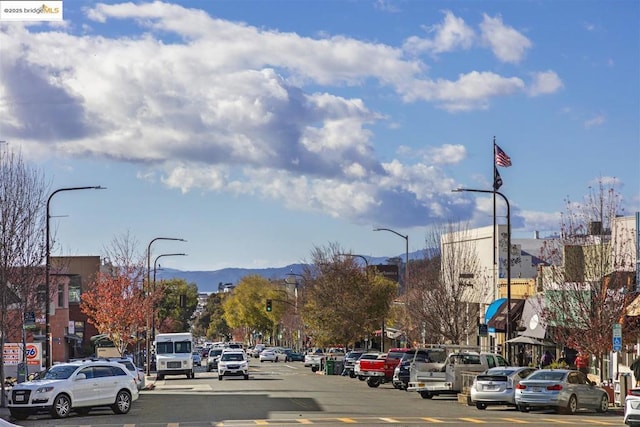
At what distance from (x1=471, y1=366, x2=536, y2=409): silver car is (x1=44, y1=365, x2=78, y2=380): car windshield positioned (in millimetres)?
12869

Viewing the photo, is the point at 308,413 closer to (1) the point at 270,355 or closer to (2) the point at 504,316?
(2) the point at 504,316

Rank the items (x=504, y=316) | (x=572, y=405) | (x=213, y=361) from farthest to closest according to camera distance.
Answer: (x=213, y=361), (x=504, y=316), (x=572, y=405)

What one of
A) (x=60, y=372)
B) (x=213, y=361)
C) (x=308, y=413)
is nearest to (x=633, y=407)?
(x=308, y=413)

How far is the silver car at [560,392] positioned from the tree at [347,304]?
46248 millimetres

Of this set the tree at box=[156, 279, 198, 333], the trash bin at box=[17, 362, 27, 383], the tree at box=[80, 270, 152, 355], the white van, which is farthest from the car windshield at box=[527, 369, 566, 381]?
the tree at box=[156, 279, 198, 333]

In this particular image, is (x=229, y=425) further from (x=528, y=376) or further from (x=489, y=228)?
(x=489, y=228)

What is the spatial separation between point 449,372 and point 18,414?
636 inches

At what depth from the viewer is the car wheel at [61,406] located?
30.9 meters

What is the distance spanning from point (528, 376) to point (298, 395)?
34.9 ft

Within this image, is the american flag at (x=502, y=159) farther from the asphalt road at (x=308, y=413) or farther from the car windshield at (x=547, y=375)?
Answer: the car windshield at (x=547, y=375)

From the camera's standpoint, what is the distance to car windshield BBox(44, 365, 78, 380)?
31609 millimetres

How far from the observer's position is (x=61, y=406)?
3109 cm

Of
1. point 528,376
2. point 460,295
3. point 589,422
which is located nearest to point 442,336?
point 460,295

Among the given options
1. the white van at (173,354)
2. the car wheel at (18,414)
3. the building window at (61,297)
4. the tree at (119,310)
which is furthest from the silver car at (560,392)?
the building window at (61,297)
